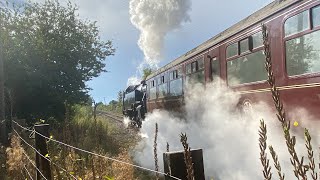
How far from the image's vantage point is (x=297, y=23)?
554 cm

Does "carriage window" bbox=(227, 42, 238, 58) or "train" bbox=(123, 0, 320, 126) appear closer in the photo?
"train" bbox=(123, 0, 320, 126)

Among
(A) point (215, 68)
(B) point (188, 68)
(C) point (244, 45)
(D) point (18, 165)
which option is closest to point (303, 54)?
(C) point (244, 45)

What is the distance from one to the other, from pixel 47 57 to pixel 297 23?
1414cm

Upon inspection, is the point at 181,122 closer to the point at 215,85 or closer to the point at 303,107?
the point at 215,85

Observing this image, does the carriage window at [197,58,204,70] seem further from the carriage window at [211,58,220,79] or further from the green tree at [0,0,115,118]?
the green tree at [0,0,115,118]

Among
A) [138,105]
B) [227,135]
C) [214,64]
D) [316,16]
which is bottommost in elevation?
[227,135]

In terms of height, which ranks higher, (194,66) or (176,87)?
(194,66)

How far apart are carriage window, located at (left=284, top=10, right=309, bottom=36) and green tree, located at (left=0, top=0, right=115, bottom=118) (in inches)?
462

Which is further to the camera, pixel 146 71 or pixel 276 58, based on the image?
pixel 146 71

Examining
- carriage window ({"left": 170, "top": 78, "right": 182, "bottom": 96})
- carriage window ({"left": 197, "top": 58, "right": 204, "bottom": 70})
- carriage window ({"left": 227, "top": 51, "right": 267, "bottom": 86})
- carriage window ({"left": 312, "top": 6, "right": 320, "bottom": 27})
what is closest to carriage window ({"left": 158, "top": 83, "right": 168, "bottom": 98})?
carriage window ({"left": 170, "top": 78, "right": 182, "bottom": 96})

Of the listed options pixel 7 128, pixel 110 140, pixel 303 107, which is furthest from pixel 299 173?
pixel 110 140

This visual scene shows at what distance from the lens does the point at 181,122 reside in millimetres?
11516

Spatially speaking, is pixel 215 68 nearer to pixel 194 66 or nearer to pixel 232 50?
pixel 232 50

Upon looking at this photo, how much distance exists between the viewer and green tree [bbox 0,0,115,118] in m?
15.8
